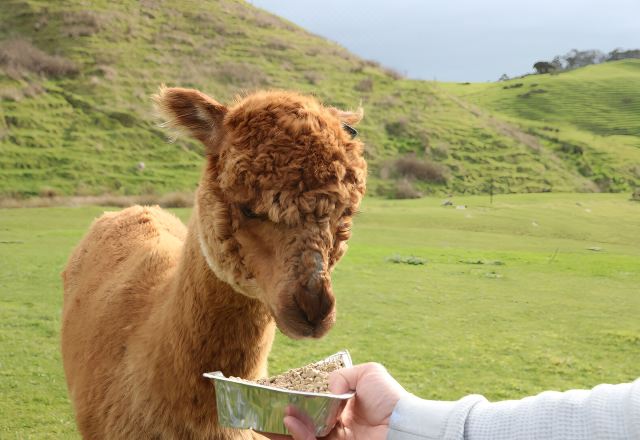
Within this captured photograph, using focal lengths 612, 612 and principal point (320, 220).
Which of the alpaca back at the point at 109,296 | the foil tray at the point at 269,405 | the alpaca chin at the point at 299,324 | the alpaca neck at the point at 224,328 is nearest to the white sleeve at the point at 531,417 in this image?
the foil tray at the point at 269,405

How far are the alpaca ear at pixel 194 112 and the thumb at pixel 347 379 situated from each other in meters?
1.12

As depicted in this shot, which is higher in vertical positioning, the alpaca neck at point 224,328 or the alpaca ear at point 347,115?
the alpaca ear at point 347,115

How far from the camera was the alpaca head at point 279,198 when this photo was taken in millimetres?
2150

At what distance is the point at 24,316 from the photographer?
326 inches

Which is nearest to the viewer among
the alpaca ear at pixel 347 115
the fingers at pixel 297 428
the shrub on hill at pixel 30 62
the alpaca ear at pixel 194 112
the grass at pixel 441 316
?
the fingers at pixel 297 428

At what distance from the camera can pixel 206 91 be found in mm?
37000

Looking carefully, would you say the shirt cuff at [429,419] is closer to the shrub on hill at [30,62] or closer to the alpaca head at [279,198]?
the alpaca head at [279,198]

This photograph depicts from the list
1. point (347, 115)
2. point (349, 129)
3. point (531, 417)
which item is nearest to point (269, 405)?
point (531, 417)

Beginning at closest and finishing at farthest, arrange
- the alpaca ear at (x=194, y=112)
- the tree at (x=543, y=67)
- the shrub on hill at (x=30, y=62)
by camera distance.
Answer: the alpaca ear at (x=194, y=112) < the shrub on hill at (x=30, y=62) < the tree at (x=543, y=67)

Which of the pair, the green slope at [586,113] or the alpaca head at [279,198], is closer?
the alpaca head at [279,198]

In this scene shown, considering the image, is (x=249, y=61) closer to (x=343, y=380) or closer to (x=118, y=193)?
(x=118, y=193)

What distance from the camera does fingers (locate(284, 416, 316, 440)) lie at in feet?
6.54

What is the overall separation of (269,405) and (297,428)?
0.45ft

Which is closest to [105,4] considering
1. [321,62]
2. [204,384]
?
[321,62]
